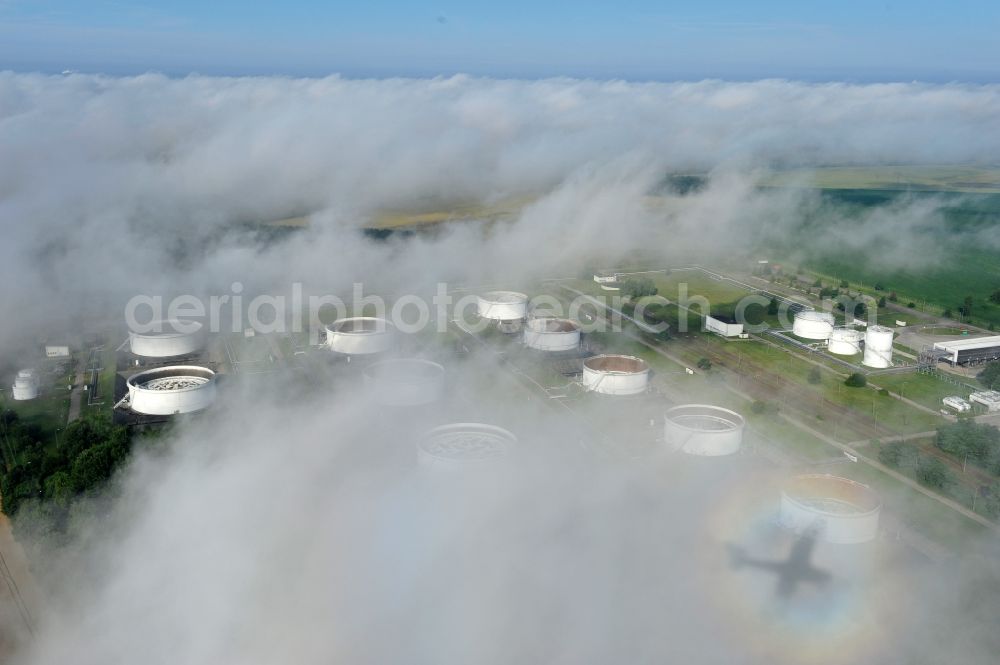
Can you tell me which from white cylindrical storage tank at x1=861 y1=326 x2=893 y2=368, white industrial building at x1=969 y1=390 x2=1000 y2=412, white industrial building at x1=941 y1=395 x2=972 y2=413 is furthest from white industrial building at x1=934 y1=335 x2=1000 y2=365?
white industrial building at x1=941 y1=395 x2=972 y2=413

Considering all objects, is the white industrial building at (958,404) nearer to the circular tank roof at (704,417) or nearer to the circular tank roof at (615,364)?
the circular tank roof at (704,417)

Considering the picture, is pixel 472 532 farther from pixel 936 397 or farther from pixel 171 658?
pixel 936 397

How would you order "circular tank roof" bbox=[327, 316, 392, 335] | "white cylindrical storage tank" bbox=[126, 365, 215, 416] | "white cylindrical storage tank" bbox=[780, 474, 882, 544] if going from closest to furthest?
"white cylindrical storage tank" bbox=[780, 474, 882, 544] < "white cylindrical storage tank" bbox=[126, 365, 215, 416] < "circular tank roof" bbox=[327, 316, 392, 335]

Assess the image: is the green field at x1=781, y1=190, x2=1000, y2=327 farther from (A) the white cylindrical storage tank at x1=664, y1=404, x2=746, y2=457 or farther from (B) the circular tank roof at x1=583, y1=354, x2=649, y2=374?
(A) the white cylindrical storage tank at x1=664, y1=404, x2=746, y2=457

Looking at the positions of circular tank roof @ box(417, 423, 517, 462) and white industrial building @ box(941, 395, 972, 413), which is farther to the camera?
white industrial building @ box(941, 395, 972, 413)

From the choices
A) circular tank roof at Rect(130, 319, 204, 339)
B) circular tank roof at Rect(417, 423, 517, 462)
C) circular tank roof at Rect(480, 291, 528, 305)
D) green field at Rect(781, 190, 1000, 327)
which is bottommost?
green field at Rect(781, 190, 1000, 327)

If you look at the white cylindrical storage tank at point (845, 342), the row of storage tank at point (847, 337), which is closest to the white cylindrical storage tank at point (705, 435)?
the row of storage tank at point (847, 337)

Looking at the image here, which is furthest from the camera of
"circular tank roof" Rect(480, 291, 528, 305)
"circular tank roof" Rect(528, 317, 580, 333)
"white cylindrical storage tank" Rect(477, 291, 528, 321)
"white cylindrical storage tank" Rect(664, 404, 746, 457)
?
"circular tank roof" Rect(480, 291, 528, 305)
